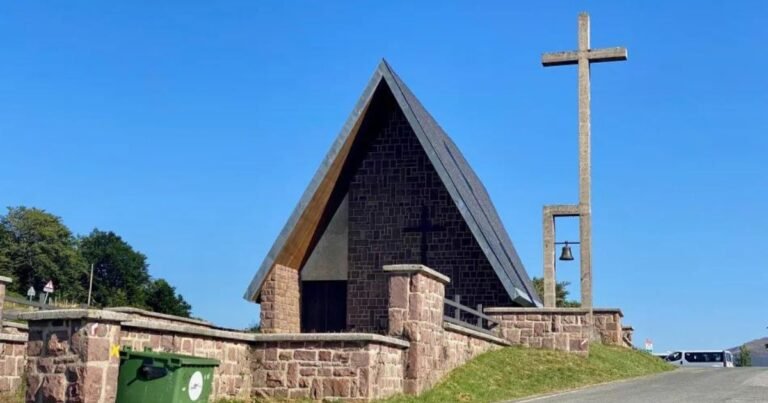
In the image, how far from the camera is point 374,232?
25.5 metres

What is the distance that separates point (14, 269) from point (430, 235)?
62642mm

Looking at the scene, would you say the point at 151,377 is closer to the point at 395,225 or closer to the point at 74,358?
the point at 74,358

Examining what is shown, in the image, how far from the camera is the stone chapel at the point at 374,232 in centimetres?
2323

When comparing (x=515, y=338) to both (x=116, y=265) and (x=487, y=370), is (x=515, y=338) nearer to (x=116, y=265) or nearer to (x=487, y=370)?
(x=487, y=370)

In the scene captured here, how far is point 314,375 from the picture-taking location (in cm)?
1344

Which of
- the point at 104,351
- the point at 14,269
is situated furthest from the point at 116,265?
the point at 104,351

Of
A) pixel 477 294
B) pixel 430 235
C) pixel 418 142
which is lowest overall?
pixel 477 294

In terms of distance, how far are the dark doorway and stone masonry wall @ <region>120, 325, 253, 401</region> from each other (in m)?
11.7

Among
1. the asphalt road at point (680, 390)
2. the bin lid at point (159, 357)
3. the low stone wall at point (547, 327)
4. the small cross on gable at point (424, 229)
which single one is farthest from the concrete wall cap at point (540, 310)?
the bin lid at point (159, 357)

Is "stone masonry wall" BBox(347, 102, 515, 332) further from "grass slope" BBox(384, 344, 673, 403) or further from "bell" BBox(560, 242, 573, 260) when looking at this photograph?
"grass slope" BBox(384, 344, 673, 403)

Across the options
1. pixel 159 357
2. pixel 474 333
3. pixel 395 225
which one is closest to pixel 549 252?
pixel 395 225

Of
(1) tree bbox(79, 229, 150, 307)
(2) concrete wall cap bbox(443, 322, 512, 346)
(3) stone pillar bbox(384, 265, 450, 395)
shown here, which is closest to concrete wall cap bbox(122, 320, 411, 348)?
(3) stone pillar bbox(384, 265, 450, 395)

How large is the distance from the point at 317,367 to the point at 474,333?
5.49 metres

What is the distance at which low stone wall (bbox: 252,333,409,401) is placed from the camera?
525 inches
